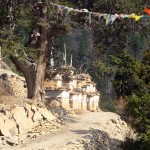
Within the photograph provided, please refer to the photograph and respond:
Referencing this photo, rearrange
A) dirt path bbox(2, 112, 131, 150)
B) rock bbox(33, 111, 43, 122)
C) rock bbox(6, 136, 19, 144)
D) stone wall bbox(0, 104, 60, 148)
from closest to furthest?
1. dirt path bbox(2, 112, 131, 150)
2. rock bbox(6, 136, 19, 144)
3. stone wall bbox(0, 104, 60, 148)
4. rock bbox(33, 111, 43, 122)

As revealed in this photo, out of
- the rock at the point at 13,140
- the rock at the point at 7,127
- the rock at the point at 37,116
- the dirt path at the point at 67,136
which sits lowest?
the dirt path at the point at 67,136

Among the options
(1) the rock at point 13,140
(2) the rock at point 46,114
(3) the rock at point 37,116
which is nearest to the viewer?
(1) the rock at point 13,140

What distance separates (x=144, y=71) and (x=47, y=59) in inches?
241

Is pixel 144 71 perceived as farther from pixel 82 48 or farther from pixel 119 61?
pixel 82 48

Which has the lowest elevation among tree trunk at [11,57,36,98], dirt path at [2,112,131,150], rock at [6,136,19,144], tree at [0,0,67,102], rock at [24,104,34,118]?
dirt path at [2,112,131,150]

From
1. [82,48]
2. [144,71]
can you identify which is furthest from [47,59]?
[82,48]

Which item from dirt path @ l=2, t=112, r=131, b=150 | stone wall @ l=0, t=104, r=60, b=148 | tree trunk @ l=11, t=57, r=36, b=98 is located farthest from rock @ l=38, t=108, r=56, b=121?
tree trunk @ l=11, t=57, r=36, b=98

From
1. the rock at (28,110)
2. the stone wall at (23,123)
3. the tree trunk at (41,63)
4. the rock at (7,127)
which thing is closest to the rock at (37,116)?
the stone wall at (23,123)

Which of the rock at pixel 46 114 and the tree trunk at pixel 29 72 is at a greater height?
the tree trunk at pixel 29 72

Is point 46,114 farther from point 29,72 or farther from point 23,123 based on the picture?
point 29,72

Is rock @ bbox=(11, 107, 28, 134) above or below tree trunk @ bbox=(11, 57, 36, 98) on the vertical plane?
below

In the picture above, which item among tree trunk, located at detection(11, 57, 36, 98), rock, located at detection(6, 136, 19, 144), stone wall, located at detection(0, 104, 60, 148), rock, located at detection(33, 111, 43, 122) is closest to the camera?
rock, located at detection(6, 136, 19, 144)

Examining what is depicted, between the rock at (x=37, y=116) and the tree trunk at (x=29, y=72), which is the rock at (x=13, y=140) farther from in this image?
the tree trunk at (x=29, y=72)

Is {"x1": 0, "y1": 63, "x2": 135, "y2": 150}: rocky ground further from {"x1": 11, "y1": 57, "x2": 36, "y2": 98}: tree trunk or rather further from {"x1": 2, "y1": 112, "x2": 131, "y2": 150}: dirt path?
{"x1": 11, "y1": 57, "x2": 36, "y2": 98}: tree trunk
